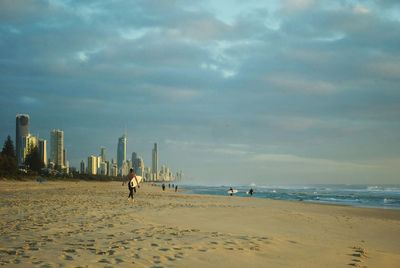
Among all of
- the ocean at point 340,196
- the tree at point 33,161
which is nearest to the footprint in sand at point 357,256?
the ocean at point 340,196

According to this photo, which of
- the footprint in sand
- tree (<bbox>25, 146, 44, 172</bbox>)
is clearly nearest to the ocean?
the footprint in sand

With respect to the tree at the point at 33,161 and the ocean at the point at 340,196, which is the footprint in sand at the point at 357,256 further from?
the tree at the point at 33,161

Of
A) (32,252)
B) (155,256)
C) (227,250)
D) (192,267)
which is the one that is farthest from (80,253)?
(227,250)

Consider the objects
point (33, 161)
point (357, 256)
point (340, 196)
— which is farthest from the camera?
point (33, 161)

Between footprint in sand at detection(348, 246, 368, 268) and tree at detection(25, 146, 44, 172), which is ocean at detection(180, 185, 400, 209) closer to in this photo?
footprint in sand at detection(348, 246, 368, 268)

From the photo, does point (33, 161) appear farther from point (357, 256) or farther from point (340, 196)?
point (357, 256)

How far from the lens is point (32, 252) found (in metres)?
8.24

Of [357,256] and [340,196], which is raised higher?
[357,256]

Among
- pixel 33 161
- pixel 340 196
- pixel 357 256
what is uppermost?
pixel 357 256

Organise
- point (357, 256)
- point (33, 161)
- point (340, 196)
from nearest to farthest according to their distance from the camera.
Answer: point (357, 256) → point (340, 196) → point (33, 161)

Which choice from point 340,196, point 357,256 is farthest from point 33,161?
point 357,256

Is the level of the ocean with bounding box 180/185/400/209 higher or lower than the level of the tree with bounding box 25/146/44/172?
lower

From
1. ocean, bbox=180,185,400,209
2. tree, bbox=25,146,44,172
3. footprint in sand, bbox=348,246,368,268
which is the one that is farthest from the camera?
tree, bbox=25,146,44,172

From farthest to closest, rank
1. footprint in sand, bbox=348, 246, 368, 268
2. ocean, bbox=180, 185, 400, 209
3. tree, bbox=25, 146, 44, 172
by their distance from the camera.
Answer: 1. tree, bbox=25, 146, 44, 172
2. ocean, bbox=180, 185, 400, 209
3. footprint in sand, bbox=348, 246, 368, 268
